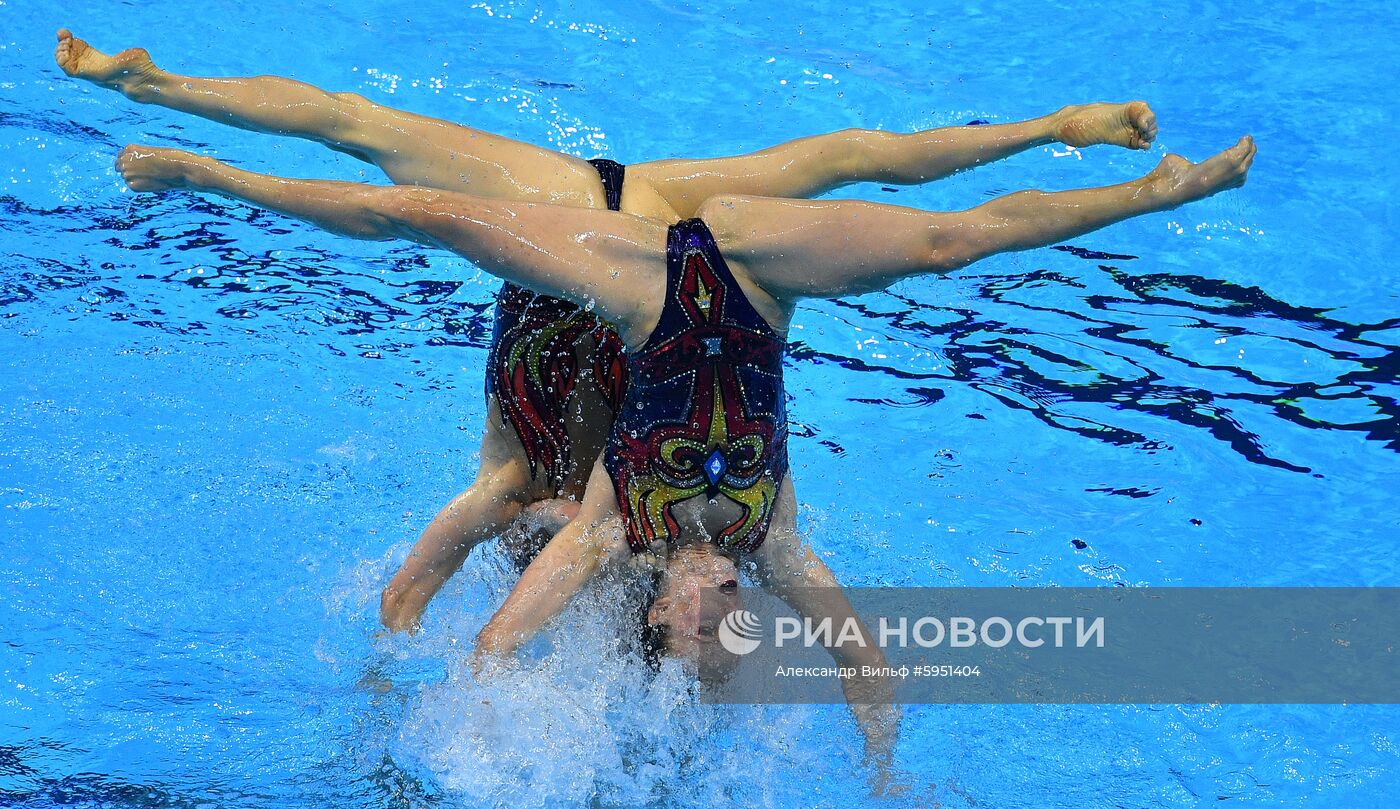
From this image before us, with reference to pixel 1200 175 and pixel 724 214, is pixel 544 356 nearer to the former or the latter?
pixel 724 214

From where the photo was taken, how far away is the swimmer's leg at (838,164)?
4223 mm

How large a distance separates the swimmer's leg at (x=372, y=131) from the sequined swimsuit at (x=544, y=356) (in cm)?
19

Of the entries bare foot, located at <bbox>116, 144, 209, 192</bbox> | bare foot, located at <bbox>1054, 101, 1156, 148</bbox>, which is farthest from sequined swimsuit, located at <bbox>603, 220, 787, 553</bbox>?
bare foot, located at <bbox>116, 144, 209, 192</bbox>

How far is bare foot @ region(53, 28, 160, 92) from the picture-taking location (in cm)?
409

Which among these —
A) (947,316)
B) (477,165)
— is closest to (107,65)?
(477,165)

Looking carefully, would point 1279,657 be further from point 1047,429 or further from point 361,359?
point 361,359

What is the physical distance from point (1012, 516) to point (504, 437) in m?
2.25

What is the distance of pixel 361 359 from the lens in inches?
244

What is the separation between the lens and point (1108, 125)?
3.72 metres

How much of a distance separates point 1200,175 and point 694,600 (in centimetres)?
178

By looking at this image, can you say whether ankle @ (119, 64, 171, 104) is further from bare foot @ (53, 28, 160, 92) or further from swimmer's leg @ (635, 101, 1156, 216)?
Answer: swimmer's leg @ (635, 101, 1156, 216)

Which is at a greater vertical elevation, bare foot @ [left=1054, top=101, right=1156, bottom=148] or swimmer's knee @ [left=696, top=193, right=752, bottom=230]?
bare foot @ [left=1054, top=101, right=1156, bottom=148]

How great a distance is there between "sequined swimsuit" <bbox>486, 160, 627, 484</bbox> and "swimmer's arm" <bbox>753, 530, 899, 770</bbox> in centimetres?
74

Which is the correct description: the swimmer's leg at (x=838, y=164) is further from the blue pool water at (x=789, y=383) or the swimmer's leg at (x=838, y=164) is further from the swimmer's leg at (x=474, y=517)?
the blue pool water at (x=789, y=383)
